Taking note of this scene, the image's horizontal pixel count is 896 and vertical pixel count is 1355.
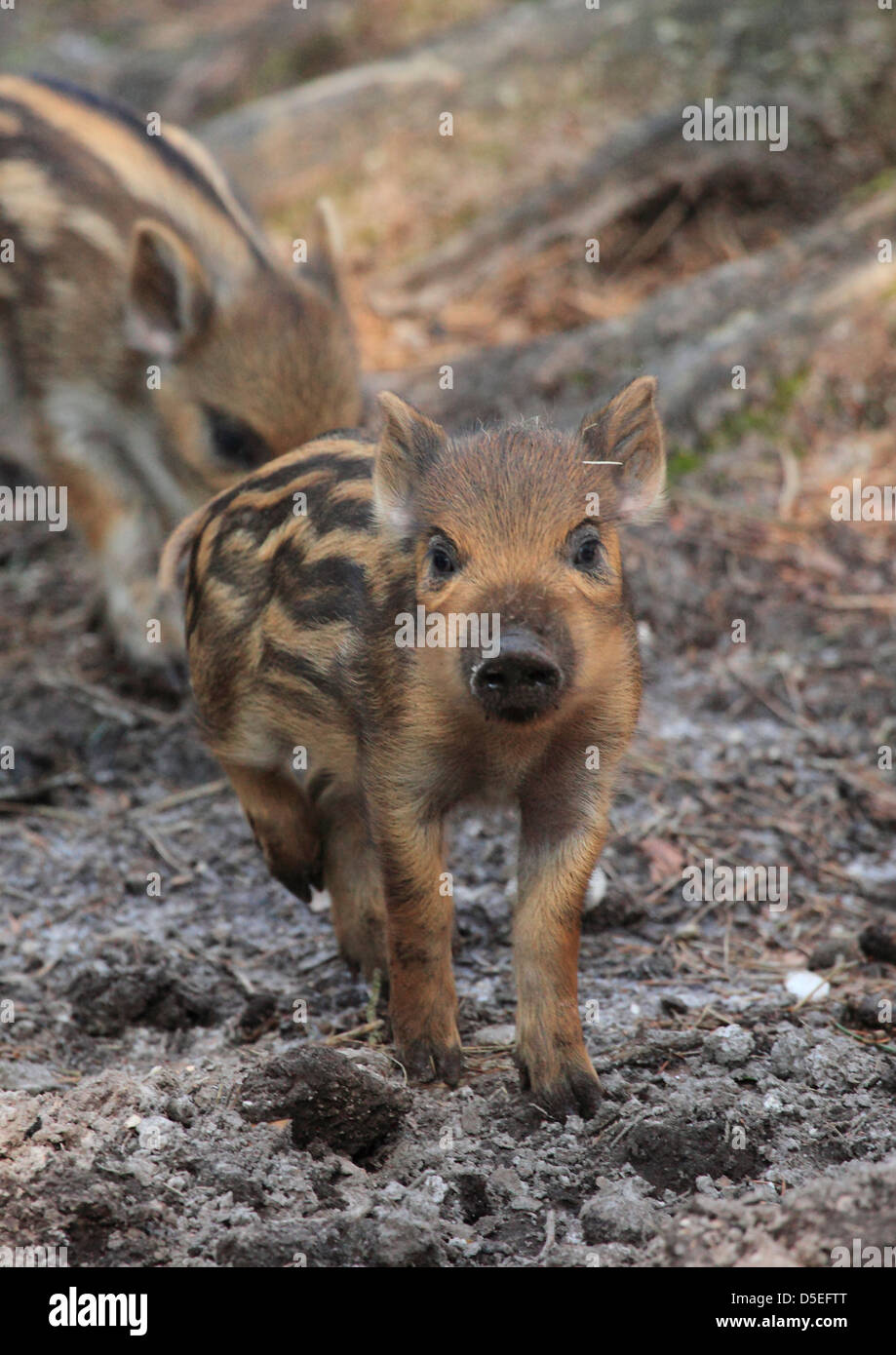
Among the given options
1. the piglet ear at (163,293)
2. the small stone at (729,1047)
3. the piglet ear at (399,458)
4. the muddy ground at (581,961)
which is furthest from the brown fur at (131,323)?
the small stone at (729,1047)

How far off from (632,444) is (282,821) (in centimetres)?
138

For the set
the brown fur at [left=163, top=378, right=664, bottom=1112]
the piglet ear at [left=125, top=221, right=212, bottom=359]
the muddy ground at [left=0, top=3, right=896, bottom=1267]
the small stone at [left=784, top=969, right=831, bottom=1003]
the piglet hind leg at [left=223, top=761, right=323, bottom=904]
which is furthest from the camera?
the piglet ear at [left=125, top=221, right=212, bottom=359]

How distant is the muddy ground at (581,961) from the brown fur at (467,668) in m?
0.24

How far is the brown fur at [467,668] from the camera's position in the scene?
10.3 ft

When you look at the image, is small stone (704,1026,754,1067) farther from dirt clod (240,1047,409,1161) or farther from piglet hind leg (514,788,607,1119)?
dirt clod (240,1047,409,1161)

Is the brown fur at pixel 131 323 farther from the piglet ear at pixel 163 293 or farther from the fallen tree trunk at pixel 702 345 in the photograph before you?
the fallen tree trunk at pixel 702 345

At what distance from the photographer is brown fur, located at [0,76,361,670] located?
5664mm

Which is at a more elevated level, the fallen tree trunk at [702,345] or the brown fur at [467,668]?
the fallen tree trunk at [702,345]

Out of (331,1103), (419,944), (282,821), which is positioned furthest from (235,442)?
(331,1103)

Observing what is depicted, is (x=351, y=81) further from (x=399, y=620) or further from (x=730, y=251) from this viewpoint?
(x=399, y=620)

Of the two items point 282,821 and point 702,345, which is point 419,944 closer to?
point 282,821

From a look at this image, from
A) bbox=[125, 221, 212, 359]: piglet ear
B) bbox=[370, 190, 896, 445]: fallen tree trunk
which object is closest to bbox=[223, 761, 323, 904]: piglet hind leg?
bbox=[125, 221, 212, 359]: piglet ear

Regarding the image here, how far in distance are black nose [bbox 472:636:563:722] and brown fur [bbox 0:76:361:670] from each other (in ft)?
9.49

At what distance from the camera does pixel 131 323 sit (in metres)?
5.86
